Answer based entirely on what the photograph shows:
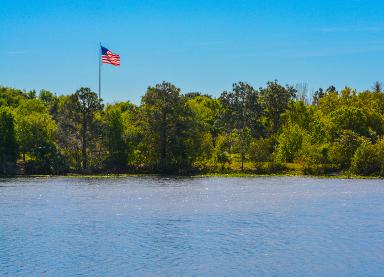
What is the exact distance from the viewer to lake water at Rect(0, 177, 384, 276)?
1527 inches

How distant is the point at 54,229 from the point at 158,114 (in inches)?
3656

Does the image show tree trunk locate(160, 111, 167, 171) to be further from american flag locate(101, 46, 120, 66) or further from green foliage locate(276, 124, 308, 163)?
green foliage locate(276, 124, 308, 163)

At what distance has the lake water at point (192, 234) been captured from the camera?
38.8m

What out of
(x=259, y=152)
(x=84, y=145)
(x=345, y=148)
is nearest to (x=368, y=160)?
(x=345, y=148)

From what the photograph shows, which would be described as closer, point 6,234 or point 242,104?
point 6,234

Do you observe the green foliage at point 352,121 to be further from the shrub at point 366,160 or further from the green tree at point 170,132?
the green tree at point 170,132

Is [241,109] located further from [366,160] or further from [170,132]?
[366,160]

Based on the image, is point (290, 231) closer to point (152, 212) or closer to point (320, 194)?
point (152, 212)

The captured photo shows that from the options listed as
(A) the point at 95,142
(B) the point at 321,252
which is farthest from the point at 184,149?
(B) the point at 321,252

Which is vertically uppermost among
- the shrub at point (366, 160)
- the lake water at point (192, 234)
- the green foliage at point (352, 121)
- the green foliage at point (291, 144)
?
the green foliage at point (352, 121)

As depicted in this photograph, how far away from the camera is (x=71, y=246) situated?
45969 millimetres

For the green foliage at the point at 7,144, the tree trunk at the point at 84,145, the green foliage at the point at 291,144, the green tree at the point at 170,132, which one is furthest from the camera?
the green foliage at the point at 291,144

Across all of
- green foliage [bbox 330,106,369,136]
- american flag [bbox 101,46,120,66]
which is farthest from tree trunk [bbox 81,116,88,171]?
green foliage [bbox 330,106,369,136]

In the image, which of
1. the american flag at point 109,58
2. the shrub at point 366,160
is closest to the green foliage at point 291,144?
the shrub at point 366,160
